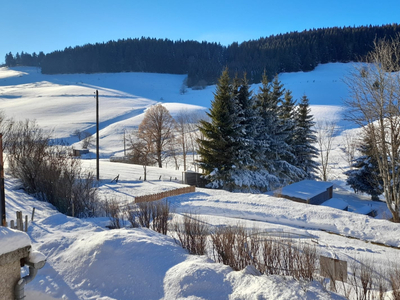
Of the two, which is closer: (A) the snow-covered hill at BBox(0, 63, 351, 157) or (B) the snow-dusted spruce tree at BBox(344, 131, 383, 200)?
(B) the snow-dusted spruce tree at BBox(344, 131, 383, 200)

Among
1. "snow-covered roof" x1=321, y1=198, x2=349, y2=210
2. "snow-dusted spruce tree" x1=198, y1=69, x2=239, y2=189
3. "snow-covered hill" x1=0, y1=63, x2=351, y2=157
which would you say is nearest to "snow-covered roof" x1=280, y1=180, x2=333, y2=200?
"snow-covered roof" x1=321, y1=198, x2=349, y2=210

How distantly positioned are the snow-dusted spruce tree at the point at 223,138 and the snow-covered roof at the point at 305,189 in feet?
15.0

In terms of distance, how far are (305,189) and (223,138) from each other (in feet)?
21.8

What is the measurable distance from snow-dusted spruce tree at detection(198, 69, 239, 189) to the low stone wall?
18.5 meters

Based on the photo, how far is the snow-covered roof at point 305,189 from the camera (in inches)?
706

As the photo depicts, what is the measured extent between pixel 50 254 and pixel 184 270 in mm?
3522

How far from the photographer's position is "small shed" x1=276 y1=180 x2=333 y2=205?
698 inches

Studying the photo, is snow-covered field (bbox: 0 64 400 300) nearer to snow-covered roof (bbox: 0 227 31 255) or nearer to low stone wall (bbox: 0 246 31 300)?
low stone wall (bbox: 0 246 31 300)

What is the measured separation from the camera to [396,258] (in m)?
7.65

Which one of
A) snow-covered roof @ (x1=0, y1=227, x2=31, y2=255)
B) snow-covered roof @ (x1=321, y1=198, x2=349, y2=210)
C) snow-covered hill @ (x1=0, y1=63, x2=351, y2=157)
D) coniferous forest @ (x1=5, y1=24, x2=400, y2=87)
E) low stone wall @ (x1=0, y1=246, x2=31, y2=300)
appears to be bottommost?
snow-covered roof @ (x1=321, y1=198, x2=349, y2=210)

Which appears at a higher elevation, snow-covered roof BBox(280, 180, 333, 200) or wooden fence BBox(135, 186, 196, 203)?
wooden fence BBox(135, 186, 196, 203)

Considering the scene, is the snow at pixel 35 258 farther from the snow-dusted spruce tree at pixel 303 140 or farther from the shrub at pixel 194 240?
the snow-dusted spruce tree at pixel 303 140

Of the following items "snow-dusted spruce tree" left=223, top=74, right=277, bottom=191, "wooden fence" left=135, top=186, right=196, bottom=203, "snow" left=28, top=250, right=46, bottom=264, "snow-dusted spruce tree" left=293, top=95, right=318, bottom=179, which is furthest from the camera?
"snow-dusted spruce tree" left=293, top=95, right=318, bottom=179

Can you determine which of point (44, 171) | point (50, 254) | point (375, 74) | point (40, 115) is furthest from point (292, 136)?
point (40, 115)
